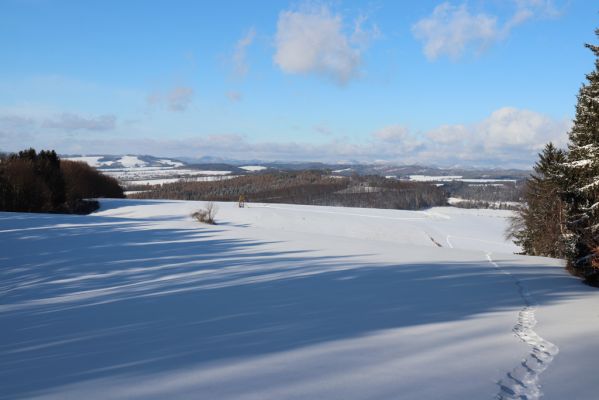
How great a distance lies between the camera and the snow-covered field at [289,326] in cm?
530

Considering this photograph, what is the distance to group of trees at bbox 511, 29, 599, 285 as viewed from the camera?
12086 mm

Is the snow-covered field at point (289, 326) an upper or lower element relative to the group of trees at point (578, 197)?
lower

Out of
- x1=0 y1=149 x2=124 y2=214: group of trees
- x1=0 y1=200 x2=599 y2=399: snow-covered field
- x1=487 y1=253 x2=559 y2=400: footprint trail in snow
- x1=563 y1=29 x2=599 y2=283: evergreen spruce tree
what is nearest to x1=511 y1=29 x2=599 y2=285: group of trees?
x1=563 y1=29 x2=599 y2=283: evergreen spruce tree

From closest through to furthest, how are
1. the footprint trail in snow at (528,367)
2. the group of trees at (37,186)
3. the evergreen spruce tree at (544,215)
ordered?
the footprint trail in snow at (528,367)
the evergreen spruce tree at (544,215)
the group of trees at (37,186)

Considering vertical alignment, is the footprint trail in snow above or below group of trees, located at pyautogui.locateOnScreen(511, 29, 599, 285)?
below

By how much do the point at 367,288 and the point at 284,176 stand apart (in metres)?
132

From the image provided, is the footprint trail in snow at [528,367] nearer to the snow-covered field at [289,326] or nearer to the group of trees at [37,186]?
the snow-covered field at [289,326]

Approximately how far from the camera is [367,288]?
11383 mm

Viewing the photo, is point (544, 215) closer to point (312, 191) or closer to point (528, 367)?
point (528, 367)

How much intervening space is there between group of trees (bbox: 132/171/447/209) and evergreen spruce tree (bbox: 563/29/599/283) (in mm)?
78820

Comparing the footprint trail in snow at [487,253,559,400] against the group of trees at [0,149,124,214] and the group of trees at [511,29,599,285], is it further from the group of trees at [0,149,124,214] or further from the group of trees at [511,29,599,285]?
the group of trees at [0,149,124,214]

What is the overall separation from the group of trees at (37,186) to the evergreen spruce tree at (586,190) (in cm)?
4926

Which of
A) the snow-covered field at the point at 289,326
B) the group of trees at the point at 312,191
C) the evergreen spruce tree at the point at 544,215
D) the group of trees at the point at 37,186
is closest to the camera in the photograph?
the snow-covered field at the point at 289,326

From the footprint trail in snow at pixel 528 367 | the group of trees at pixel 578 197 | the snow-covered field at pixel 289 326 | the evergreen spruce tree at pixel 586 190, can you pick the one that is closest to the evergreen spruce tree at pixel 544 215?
the group of trees at pixel 578 197
